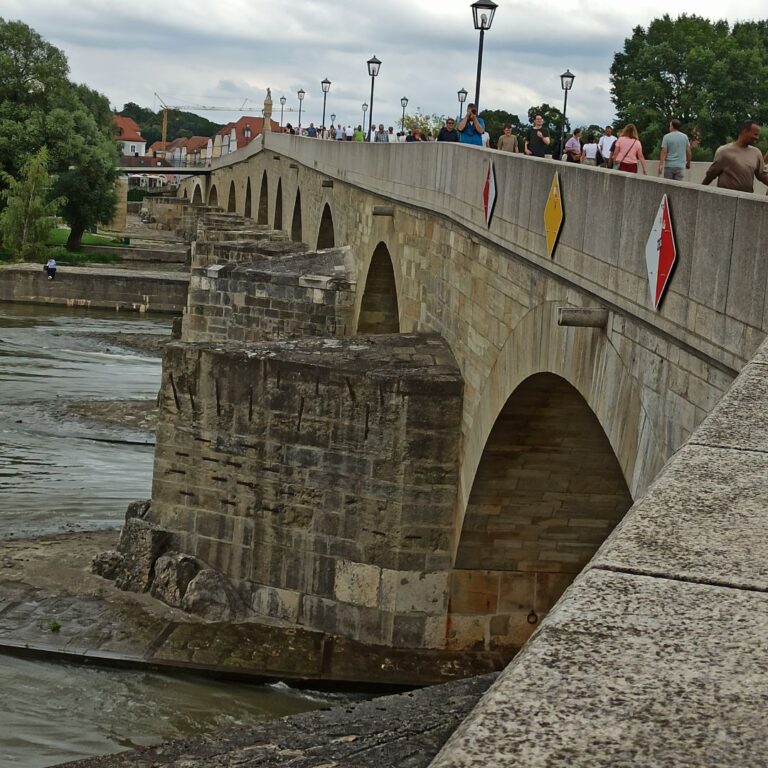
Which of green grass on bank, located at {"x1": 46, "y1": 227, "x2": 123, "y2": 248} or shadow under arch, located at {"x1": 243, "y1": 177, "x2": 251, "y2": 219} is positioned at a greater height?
shadow under arch, located at {"x1": 243, "y1": 177, "x2": 251, "y2": 219}

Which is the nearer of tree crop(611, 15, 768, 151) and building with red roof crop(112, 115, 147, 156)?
tree crop(611, 15, 768, 151)

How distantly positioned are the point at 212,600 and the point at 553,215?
537cm

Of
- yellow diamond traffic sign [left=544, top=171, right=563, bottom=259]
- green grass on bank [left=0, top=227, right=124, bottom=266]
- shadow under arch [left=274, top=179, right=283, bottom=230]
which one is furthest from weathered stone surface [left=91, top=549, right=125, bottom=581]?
green grass on bank [left=0, top=227, right=124, bottom=266]

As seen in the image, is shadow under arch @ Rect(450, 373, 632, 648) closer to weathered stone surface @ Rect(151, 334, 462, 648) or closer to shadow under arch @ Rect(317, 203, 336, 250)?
weathered stone surface @ Rect(151, 334, 462, 648)

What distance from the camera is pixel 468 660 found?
12.4m

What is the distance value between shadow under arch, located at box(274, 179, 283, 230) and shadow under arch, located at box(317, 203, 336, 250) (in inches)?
432

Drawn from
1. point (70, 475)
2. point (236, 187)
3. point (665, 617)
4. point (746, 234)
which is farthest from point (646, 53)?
point (665, 617)

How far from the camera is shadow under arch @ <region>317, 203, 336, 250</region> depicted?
27.2 metres

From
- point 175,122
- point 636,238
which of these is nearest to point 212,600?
point 636,238

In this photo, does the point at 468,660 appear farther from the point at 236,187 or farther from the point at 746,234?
the point at 236,187

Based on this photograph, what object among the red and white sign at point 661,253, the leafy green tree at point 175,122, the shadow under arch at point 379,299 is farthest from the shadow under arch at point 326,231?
the leafy green tree at point 175,122

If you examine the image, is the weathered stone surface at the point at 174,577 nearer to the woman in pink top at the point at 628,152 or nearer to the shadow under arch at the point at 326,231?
the woman in pink top at the point at 628,152

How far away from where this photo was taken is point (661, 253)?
22.4ft

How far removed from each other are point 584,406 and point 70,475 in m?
10.5
